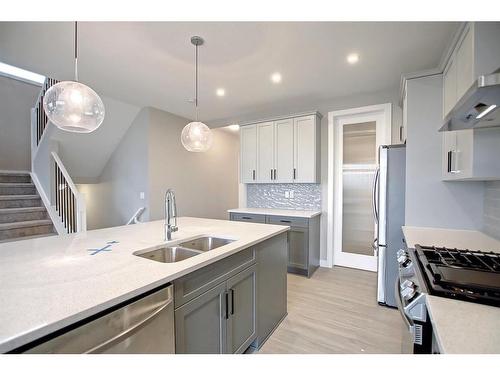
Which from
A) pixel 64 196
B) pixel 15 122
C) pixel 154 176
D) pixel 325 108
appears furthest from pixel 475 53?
pixel 15 122

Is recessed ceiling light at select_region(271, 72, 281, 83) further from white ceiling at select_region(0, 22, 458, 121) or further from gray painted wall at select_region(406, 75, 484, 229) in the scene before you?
gray painted wall at select_region(406, 75, 484, 229)

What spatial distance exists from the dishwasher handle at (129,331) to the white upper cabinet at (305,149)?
9.44 ft

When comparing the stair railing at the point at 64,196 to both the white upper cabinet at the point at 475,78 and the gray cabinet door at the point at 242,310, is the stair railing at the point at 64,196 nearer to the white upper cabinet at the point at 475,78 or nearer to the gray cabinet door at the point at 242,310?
the gray cabinet door at the point at 242,310

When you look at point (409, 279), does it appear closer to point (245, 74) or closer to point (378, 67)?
point (378, 67)

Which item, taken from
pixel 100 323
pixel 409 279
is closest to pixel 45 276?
pixel 100 323

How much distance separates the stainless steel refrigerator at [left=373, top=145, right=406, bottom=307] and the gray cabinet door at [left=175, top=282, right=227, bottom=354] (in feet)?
6.33

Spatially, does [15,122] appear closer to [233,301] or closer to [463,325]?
[233,301]

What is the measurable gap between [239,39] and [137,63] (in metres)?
1.24

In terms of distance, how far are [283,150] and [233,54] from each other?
1.76 metres

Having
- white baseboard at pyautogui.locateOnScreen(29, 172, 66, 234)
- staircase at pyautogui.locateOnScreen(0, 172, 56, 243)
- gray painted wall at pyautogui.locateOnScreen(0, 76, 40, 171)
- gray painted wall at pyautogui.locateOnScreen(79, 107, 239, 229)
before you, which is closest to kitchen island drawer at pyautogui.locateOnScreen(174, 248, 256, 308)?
gray painted wall at pyautogui.locateOnScreen(79, 107, 239, 229)

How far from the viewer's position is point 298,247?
3346 mm

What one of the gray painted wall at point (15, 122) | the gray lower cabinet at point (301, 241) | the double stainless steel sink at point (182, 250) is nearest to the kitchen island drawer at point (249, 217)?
the gray lower cabinet at point (301, 241)

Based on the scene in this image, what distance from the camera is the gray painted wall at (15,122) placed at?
467cm

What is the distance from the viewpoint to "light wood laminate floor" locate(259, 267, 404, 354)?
187cm
